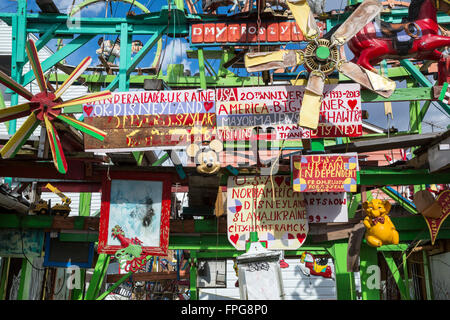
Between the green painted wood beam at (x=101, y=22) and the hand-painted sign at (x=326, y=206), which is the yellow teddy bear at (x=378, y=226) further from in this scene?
the green painted wood beam at (x=101, y=22)

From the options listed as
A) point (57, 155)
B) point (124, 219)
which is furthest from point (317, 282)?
point (57, 155)

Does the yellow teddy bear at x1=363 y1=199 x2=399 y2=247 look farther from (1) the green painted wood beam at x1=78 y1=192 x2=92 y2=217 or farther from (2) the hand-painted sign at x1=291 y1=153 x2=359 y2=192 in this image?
(1) the green painted wood beam at x1=78 y1=192 x2=92 y2=217

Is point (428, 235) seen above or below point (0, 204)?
below

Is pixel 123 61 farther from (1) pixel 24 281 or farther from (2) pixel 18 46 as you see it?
(1) pixel 24 281

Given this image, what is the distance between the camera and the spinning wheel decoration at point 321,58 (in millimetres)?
8016

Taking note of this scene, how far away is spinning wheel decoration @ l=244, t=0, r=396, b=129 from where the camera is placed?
802cm

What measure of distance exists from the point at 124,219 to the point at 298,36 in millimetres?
5082

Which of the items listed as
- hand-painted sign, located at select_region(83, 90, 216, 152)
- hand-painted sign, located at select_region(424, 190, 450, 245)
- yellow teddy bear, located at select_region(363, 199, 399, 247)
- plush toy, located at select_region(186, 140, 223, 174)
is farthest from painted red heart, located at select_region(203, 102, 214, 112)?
hand-painted sign, located at select_region(424, 190, 450, 245)

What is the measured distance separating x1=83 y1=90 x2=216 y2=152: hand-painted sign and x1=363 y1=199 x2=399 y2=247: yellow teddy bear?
3.26 m

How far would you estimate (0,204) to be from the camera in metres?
10.6

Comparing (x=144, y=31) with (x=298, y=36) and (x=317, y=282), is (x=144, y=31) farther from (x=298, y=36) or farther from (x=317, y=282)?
(x=317, y=282)

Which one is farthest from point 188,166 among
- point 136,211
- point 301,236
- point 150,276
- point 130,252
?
point 150,276

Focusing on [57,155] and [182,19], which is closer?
[57,155]

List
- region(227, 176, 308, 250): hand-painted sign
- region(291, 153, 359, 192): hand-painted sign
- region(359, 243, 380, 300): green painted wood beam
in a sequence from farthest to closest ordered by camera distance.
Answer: region(359, 243, 380, 300): green painted wood beam → region(227, 176, 308, 250): hand-painted sign → region(291, 153, 359, 192): hand-painted sign
